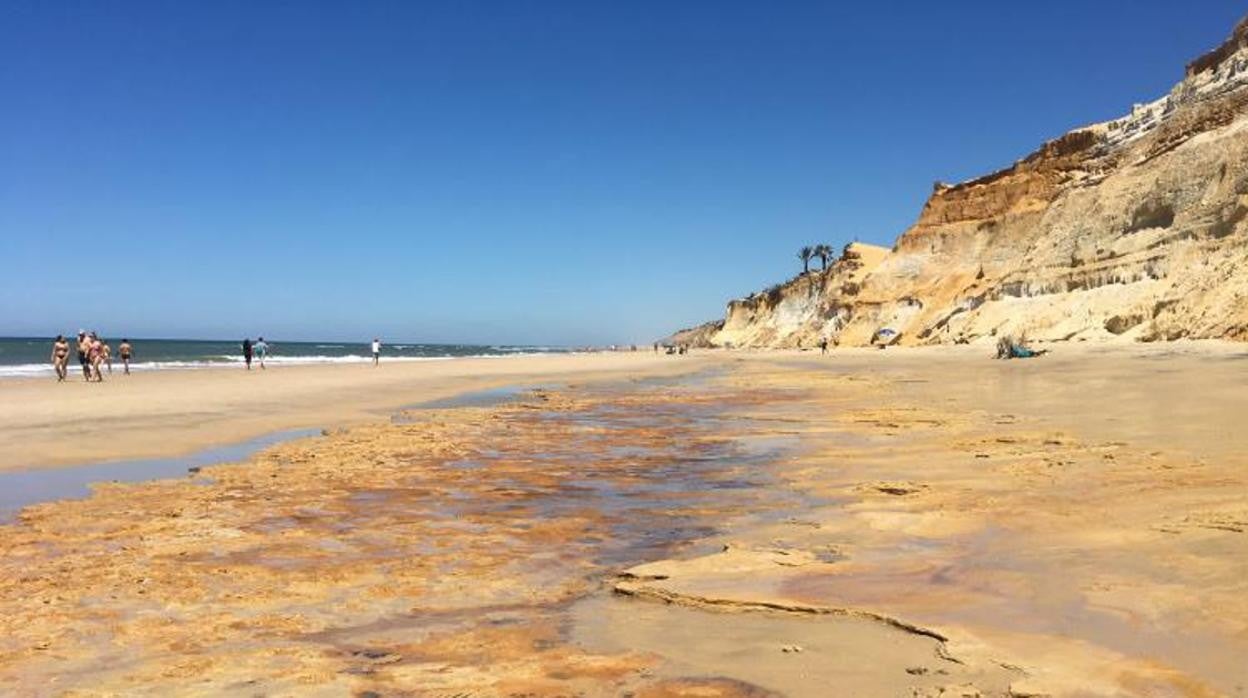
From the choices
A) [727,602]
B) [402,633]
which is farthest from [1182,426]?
[402,633]

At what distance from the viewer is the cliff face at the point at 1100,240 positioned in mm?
33125

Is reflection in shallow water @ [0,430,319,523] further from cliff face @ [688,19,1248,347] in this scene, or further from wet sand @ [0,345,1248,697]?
cliff face @ [688,19,1248,347]

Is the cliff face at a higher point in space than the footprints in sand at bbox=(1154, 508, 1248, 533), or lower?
higher

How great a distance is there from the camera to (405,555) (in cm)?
571

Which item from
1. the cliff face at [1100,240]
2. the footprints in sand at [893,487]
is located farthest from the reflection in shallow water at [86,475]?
the cliff face at [1100,240]

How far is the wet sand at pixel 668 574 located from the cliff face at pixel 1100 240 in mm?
24080

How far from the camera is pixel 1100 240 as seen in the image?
42219mm

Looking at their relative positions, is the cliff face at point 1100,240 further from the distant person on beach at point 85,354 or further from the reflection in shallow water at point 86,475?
the distant person on beach at point 85,354

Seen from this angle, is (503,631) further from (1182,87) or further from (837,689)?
(1182,87)

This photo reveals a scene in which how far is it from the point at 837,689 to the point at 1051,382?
18057mm

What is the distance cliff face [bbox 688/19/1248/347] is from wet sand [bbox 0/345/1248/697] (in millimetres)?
24080

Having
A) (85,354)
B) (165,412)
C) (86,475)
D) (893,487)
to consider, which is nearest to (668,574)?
(893,487)

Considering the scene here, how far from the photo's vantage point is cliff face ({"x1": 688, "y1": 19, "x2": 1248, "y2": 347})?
109ft

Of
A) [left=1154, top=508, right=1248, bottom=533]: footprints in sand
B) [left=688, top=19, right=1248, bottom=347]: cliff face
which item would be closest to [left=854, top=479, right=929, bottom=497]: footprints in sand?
[left=1154, top=508, right=1248, bottom=533]: footprints in sand
